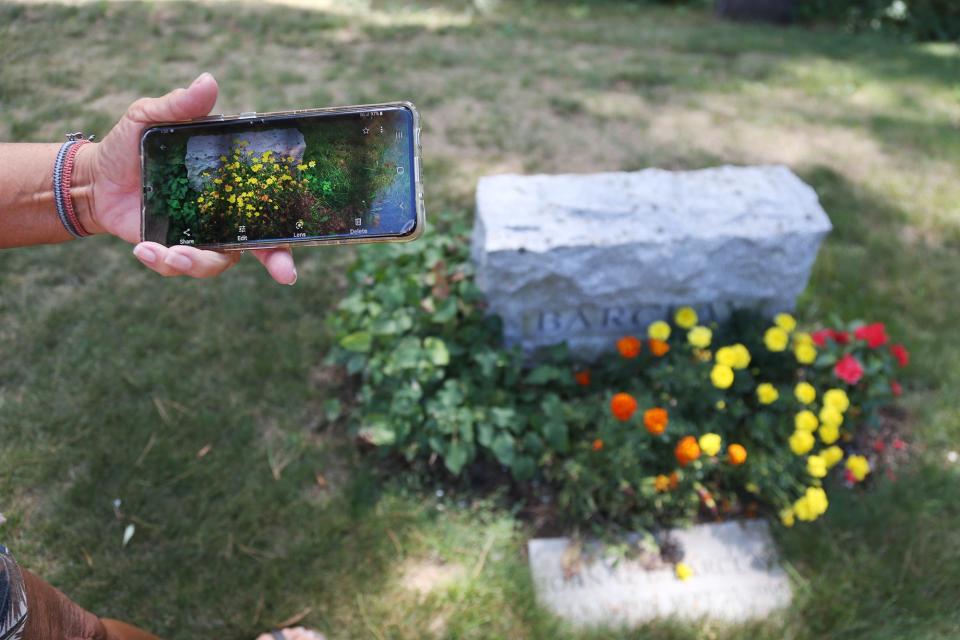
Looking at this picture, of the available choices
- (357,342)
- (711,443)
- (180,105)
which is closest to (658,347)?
(711,443)

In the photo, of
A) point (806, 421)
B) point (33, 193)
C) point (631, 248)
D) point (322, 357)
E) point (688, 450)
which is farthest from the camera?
point (322, 357)

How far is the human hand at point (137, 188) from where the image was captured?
4.85 feet

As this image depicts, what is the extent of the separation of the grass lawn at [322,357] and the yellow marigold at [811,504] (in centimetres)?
13

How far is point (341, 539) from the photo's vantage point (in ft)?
7.16

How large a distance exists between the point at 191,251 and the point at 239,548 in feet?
3.73

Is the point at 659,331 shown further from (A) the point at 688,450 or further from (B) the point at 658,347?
(A) the point at 688,450

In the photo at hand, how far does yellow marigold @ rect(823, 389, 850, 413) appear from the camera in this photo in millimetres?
2273

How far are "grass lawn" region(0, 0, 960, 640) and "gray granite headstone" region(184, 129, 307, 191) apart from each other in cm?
119

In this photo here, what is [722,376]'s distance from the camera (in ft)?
7.39

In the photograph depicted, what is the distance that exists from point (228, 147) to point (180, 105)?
14cm

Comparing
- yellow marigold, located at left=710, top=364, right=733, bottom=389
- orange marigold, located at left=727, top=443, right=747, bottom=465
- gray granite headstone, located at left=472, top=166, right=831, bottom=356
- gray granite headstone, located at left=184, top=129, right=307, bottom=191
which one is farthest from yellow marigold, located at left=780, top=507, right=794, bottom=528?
gray granite headstone, located at left=184, top=129, right=307, bottom=191

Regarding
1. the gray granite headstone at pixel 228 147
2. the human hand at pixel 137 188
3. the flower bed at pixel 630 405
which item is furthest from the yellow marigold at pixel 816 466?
the gray granite headstone at pixel 228 147

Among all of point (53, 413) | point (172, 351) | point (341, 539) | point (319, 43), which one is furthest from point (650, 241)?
point (319, 43)

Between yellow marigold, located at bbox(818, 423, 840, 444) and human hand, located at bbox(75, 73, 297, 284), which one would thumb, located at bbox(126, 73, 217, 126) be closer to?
human hand, located at bbox(75, 73, 297, 284)
